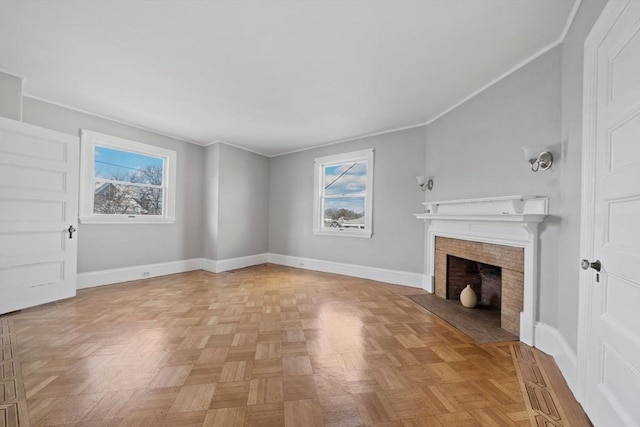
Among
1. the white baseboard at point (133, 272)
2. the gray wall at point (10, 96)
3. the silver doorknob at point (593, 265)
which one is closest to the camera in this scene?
the silver doorknob at point (593, 265)

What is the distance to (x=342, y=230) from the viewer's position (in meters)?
4.80

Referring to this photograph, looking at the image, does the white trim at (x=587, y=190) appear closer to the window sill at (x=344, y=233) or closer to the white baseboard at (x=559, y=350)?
the white baseboard at (x=559, y=350)

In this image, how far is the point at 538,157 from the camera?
2133mm

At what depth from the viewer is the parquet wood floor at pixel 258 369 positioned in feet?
4.48

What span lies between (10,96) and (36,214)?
126 centimetres

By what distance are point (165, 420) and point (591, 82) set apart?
300cm

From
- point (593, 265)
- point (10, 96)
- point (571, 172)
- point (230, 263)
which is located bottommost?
point (230, 263)

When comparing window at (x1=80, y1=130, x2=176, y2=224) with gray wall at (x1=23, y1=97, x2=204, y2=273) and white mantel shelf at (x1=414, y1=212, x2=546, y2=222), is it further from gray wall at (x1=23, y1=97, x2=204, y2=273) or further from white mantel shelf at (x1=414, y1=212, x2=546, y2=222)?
white mantel shelf at (x1=414, y1=212, x2=546, y2=222)

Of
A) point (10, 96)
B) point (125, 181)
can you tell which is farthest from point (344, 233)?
point (10, 96)

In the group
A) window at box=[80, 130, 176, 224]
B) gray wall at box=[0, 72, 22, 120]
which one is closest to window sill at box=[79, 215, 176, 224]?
window at box=[80, 130, 176, 224]

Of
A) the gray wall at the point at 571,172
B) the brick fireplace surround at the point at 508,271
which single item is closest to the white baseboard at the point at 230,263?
the brick fireplace surround at the point at 508,271

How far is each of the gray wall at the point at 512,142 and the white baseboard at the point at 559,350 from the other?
90 mm

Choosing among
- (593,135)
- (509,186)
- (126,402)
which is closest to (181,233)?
(126,402)

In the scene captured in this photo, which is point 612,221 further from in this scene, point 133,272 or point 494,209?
point 133,272
